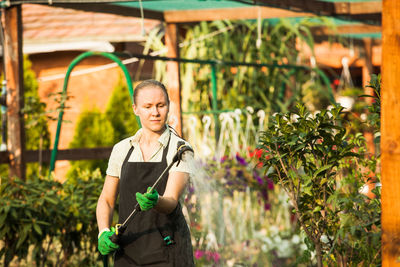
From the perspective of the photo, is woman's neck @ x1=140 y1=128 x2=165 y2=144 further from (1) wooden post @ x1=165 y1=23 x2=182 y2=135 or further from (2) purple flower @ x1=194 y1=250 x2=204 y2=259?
(1) wooden post @ x1=165 y1=23 x2=182 y2=135

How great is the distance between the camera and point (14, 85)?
504 centimetres

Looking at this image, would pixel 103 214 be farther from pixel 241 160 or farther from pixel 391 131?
pixel 241 160

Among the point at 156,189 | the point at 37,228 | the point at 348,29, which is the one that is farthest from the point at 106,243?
the point at 348,29

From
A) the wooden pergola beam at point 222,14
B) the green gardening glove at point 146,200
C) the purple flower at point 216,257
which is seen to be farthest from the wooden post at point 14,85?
the green gardening glove at point 146,200

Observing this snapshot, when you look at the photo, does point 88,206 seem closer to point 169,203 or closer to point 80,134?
point 169,203

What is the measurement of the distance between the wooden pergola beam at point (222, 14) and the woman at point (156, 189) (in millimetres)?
3558

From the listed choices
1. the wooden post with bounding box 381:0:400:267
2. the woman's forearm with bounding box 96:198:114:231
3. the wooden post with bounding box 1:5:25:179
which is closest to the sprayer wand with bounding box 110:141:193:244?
the woman's forearm with bounding box 96:198:114:231

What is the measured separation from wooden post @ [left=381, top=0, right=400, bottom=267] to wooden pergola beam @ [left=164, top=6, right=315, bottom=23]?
4072 mm

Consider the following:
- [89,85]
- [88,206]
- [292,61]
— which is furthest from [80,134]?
[88,206]

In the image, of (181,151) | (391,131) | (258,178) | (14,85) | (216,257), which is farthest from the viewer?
(258,178)

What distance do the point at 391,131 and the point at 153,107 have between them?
911 mm

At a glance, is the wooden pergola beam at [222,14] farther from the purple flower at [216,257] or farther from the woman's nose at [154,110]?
the woman's nose at [154,110]

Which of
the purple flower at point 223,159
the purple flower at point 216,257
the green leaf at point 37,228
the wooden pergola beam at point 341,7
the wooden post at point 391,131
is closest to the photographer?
the wooden post at point 391,131

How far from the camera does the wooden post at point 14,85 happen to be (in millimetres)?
4996
